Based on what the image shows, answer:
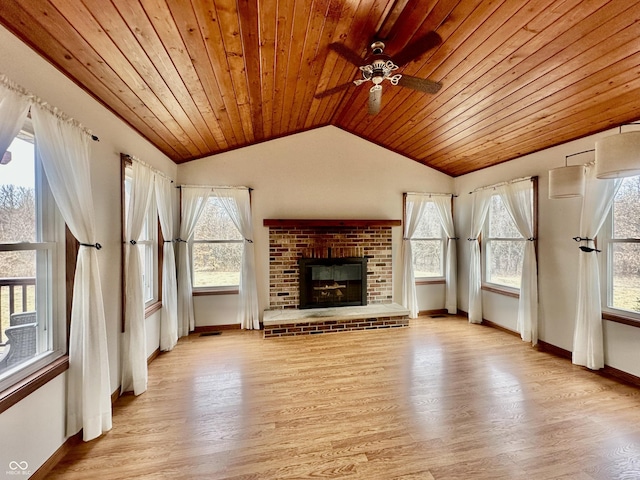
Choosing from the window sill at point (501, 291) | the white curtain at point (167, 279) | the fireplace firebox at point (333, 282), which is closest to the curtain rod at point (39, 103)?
the white curtain at point (167, 279)

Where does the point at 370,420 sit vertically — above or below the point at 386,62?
below

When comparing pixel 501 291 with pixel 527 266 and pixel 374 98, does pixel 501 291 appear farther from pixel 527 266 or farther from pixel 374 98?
pixel 374 98

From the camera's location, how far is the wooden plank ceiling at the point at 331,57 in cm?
154

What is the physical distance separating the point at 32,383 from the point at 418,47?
9.97ft

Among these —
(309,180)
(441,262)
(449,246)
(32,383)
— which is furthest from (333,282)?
(32,383)

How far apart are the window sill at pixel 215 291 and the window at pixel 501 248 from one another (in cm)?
405

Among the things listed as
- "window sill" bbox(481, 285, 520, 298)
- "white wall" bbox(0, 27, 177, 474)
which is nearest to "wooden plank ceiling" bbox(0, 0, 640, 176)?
"white wall" bbox(0, 27, 177, 474)

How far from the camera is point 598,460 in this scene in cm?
170

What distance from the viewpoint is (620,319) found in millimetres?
2646

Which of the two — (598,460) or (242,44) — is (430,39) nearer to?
(242,44)

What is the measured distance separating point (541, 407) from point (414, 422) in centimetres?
111

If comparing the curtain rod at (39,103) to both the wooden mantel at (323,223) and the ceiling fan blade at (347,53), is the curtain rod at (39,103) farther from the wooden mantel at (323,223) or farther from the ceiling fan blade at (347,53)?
the wooden mantel at (323,223)

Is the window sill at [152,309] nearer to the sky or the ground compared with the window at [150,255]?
nearer to the ground

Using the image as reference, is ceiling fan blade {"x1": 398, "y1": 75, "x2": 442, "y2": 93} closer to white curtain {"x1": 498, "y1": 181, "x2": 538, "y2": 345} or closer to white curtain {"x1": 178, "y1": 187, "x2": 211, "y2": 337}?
white curtain {"x1": 498, "y1": 181, "x2": 538, "y2": 345}
